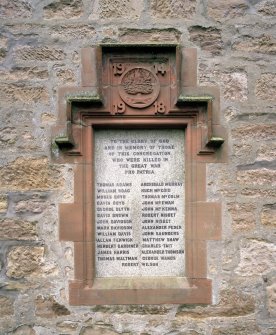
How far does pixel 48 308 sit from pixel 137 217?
3.58 feet

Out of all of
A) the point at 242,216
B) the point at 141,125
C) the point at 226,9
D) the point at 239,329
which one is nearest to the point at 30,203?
the point at 141,125

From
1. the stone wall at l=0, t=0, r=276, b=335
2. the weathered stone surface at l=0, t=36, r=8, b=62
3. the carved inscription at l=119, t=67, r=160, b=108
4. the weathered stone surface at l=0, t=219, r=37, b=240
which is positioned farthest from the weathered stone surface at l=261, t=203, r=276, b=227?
the weathered stone surface at l=0, t=36, r=8, b=62

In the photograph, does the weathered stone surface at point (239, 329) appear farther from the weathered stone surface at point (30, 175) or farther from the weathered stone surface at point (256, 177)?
the weathered stone surface at point (30, 175)

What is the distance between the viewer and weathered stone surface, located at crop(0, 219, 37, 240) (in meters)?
3.76

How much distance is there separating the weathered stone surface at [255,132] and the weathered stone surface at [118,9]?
136 cm

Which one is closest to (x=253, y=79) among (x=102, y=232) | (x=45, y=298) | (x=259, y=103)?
(x=259, y=103)

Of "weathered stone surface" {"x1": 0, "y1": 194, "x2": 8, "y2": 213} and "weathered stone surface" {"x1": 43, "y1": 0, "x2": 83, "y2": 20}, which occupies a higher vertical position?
"weathered stone surface" {"x1": 43, "y1": 0, "x2": 83, "y2": 20}

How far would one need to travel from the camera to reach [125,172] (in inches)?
154

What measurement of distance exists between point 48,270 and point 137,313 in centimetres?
85

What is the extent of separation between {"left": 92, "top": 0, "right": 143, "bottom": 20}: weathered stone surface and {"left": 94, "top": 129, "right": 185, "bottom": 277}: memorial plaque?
103 cm

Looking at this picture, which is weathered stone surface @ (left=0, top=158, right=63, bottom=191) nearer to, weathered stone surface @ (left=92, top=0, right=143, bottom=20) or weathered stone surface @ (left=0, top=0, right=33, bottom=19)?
weathered stone surface @ (left=0, top=0, right=33, bottom=19)

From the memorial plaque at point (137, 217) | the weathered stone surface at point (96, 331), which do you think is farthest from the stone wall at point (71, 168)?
the memorial plaque at point (137, 217)

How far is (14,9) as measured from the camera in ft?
12.7

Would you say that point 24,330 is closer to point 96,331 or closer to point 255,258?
point 96,331
